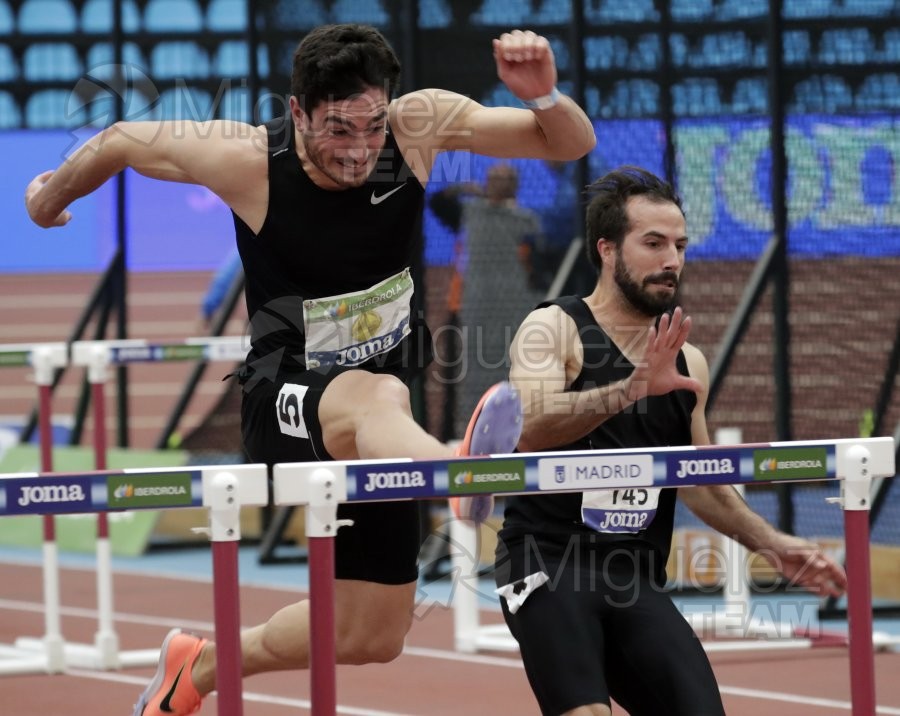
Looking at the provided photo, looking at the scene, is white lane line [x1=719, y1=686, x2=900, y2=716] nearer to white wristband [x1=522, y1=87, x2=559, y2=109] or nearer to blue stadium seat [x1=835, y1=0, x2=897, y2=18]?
white wristband [x1=522, y1=87, x2=559, y2=109]

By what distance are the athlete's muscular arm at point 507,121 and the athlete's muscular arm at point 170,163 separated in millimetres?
392

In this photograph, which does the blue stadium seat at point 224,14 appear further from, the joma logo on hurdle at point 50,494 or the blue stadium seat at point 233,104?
the joma logo on hurdle at point 50,494

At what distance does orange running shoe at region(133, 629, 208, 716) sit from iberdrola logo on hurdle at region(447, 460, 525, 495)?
1.71 m

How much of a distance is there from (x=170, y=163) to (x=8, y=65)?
46.3ft

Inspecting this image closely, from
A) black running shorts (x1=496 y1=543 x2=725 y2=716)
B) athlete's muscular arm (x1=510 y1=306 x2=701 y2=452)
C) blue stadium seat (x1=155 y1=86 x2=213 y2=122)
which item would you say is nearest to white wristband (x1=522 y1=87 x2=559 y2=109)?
athlete's muscular arm (x1=510 y1=306 x2=701 y2=452)

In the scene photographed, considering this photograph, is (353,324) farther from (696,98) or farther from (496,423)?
(696,98)

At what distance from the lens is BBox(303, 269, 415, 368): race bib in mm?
4332

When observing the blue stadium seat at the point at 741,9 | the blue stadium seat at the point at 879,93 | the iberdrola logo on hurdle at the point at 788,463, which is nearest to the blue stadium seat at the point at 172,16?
the blue stadium seat at the point at 741,9

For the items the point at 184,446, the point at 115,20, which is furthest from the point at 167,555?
the point at 115,20

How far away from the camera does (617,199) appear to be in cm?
444

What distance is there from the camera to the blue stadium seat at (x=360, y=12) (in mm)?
9828

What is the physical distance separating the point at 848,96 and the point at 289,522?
4524 mm

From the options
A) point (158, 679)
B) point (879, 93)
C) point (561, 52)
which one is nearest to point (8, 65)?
point (561, 52)

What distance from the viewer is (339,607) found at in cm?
457
